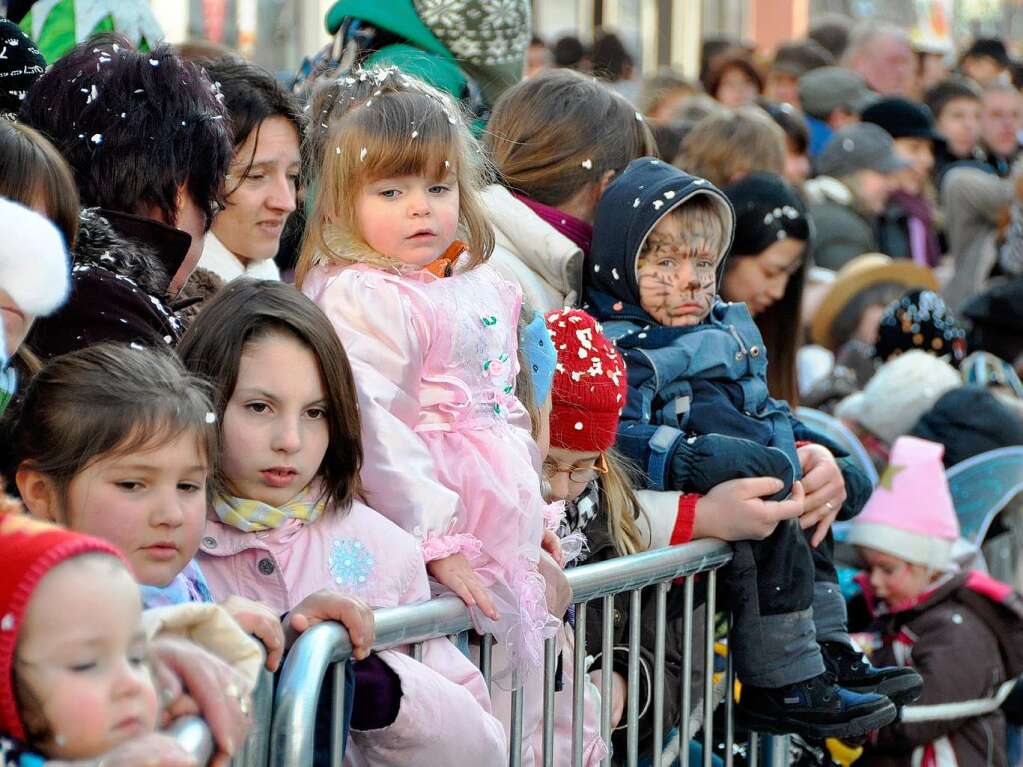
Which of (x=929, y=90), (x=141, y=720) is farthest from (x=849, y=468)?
(x=929, y=90)

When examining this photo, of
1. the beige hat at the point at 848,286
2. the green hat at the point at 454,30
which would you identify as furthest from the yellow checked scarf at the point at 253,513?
the beige hat at the point at 848,286

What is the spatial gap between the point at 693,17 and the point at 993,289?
1424 cm

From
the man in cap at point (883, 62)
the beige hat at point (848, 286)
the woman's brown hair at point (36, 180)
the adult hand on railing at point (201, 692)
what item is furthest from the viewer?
the man in cap at point (883, 62)

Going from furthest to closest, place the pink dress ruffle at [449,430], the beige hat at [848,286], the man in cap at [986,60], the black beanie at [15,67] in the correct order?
1. the man in cap at [986,60]
2. the beige hat at [848,286]
3. the black beanie at [15,67]
4. the pink dress ruffle at [449,430]

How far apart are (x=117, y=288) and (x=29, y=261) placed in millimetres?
470

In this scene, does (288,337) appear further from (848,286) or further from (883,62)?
(883,62)

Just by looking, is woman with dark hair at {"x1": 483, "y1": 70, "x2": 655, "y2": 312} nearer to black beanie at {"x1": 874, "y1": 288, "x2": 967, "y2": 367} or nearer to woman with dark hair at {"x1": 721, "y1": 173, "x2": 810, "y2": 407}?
woman with dark hair at {"x1": 721, "y1": 173, "x2": 810, "y2": 407}

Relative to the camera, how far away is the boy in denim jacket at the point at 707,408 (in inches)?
173

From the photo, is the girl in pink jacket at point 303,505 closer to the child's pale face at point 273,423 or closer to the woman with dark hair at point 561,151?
the child's pale face at point 273,423

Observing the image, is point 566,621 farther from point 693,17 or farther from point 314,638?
point 693,17

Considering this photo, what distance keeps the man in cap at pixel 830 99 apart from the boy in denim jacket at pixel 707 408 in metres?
6.98

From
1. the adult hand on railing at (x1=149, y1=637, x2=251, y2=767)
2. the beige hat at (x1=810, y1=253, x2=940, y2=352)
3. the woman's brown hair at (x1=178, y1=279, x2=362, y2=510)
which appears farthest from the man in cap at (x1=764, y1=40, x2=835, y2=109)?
the adult hand on railing at (x1=149, y1=637, x2=251, y2=767)

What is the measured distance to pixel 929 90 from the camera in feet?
42.1

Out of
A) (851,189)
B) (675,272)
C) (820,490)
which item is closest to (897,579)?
(820,490)
